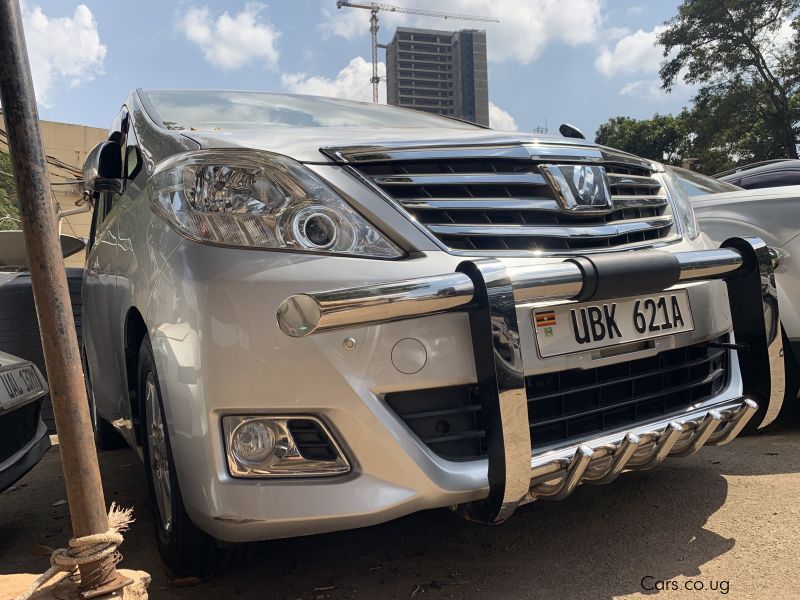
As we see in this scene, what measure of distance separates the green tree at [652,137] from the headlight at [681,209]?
101 ft

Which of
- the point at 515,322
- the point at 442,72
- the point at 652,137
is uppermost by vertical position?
the point at 442,72

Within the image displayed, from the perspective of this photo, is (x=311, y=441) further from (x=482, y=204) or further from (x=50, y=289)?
(x=482, y=204)

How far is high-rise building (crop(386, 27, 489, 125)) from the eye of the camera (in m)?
56.1

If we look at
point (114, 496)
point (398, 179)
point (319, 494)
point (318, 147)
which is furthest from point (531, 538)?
point (114, 496)

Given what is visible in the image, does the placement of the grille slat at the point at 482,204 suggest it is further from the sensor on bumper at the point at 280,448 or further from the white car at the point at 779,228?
the white car at the point at 779,228

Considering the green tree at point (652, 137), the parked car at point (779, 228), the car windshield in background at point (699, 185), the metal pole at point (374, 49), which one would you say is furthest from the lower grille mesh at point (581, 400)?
the metal pole at point (374, 49)

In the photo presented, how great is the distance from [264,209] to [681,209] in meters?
1.61

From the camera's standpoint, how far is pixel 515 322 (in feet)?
5.61

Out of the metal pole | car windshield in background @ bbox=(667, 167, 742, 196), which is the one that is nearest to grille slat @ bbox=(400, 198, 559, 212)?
car windshield in background @ bbox=(667, 167, 742, 196)

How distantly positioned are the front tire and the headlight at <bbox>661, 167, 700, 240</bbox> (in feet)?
6.12

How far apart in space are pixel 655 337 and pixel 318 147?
1155mm

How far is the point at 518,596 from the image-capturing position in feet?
6.31

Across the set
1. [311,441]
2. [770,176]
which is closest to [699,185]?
[770,176]

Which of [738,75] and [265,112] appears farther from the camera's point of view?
[738,75]
